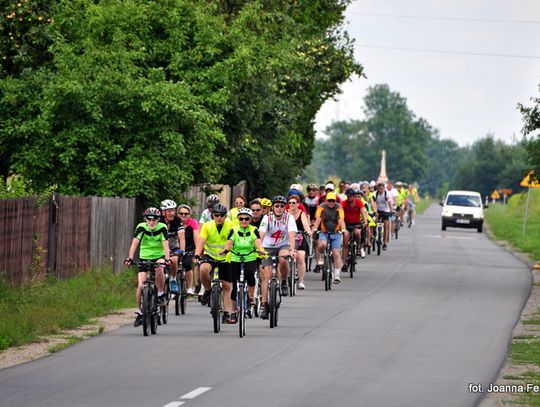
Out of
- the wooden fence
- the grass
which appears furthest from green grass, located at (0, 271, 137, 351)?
the grass

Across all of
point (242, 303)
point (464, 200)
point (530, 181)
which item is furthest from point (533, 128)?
point (464, 200)

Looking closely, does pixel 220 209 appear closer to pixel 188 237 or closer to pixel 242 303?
pixel 242 303

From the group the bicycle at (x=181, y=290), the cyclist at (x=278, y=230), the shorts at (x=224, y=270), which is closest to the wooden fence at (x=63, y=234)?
the bicycle at (x=181, y=290)

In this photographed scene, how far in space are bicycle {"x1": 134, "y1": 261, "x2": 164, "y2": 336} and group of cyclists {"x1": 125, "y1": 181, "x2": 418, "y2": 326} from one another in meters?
0.10

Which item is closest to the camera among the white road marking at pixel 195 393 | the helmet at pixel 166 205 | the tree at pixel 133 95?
the white road marking at pixel 195 393

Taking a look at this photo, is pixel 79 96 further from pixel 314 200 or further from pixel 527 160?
pixel 527 160

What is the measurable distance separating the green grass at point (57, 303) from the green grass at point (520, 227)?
21001mm

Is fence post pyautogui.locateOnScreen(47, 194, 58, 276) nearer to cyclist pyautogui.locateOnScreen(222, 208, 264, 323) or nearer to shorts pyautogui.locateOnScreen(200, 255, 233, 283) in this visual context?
shorts pyautogui.locateOnScreen(200, 255, 233, 283)

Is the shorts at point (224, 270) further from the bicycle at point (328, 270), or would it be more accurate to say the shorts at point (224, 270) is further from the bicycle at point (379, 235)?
the bicycle at point (379, 235)

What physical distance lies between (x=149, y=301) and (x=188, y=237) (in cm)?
446

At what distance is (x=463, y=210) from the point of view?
216 ft

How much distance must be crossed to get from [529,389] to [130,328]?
24.3ft

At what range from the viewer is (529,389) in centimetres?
1454

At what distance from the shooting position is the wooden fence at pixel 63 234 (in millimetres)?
23766
